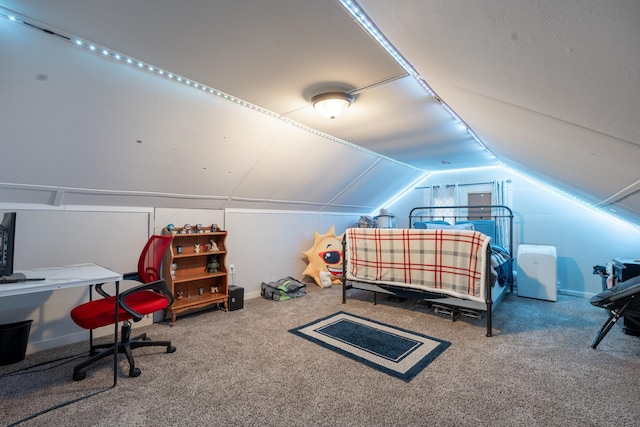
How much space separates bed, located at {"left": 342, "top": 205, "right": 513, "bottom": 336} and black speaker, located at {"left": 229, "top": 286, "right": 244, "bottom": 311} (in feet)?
4.38

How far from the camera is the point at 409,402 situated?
5.91ft

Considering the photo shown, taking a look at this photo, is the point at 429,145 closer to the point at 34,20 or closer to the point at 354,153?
the point at 354,153

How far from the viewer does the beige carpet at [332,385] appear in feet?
5.49

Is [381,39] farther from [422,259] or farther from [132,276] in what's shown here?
[132,276]

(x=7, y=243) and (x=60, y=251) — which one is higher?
(x=7, y=243)

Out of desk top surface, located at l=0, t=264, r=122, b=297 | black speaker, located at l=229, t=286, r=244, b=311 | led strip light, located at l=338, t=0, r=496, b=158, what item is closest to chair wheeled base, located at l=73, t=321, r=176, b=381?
desk top surface, located at l=0, t=264, r=122, b=297

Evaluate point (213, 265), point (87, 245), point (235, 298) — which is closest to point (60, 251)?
point (87, 245)

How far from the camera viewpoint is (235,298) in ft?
11.7

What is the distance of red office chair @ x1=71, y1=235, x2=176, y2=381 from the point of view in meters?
2.02

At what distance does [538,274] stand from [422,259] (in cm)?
210

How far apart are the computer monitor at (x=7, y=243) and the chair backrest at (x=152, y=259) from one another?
0.79m

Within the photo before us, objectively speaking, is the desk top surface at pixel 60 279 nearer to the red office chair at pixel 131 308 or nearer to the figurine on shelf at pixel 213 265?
the red office chair at pixel 131 308

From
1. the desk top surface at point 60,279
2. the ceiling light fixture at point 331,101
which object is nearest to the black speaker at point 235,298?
the desk top surface at point 60,279

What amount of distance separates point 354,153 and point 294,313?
7.52ft
